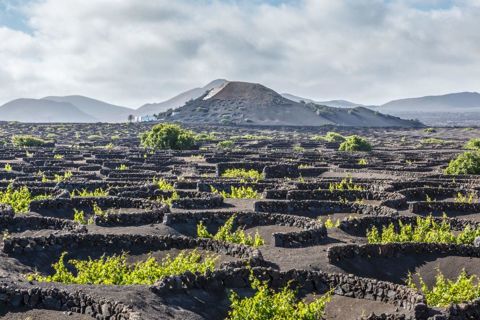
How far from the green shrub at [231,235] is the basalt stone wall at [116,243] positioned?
87.1 inches

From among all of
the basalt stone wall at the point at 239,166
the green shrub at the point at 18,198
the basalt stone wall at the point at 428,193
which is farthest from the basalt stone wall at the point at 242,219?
the basalt stone wall at the point at 239,166

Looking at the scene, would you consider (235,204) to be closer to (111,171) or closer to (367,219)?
(367,219)

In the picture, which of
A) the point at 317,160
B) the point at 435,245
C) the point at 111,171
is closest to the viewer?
the point at 435,245

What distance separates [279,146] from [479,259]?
250 feet

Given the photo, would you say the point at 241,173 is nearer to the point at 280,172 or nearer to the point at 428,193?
the point at 280,172

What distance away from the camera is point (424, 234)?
30.7 metres

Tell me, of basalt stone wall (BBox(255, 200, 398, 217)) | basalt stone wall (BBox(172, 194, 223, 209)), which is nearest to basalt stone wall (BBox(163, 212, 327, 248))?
basalt stone wall (BBox(255, 200, 398, 217))

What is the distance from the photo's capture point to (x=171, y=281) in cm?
1895

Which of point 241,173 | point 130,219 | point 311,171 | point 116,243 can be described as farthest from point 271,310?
point 311,171

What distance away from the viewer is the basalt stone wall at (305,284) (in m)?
18.8

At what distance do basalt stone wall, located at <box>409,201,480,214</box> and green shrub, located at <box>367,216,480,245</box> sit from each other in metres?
5.27

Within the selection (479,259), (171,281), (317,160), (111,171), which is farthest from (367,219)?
(317,160)

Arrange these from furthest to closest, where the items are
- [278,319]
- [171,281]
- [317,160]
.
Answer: [317,160]
[171,281]
[278,319]

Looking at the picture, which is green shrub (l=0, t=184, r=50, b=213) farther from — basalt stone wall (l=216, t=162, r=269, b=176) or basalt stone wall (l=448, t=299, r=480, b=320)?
basalt stone wall (l=448, t=299, r=480, b=320)
